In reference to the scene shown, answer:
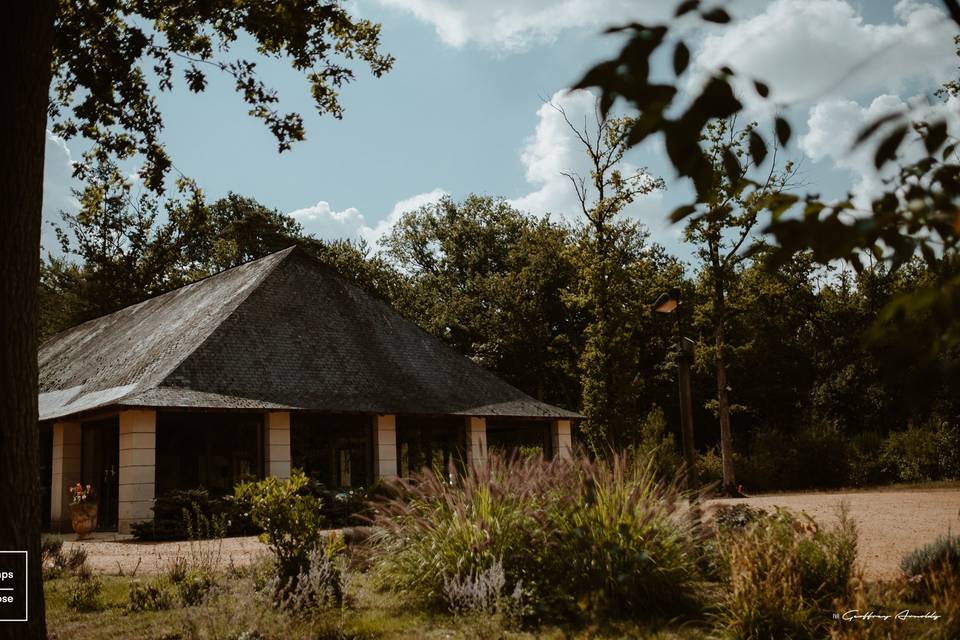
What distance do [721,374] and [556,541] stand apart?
20.8 meters

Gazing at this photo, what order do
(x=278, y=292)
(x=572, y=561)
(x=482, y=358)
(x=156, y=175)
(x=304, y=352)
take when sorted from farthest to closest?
(x=482, y=358), (x=278, y=292), (x=304, y=352), (x=156, y=175), (x=572, y=561)

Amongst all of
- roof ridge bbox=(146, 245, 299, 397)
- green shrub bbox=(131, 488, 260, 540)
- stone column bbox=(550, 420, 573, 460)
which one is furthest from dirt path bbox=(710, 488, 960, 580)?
roof ridge bbox=(146, 245, 299, 397)

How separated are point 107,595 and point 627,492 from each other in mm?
5263

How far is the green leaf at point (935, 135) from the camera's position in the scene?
5.75 feet

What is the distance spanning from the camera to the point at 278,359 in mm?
19656

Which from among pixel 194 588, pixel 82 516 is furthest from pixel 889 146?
pixel 82 516

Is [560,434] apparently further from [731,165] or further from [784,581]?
[731,165]

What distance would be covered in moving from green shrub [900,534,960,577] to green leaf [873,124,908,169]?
664cm

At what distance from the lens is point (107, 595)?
767 centimetres

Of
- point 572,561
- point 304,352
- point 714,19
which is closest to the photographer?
point 714,19

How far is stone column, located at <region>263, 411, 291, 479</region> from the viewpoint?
18094mm

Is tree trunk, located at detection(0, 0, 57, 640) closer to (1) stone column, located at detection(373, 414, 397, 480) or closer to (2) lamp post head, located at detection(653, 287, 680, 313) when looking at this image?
(2) lamp post head, located at detection(653, 287, 680, 313)

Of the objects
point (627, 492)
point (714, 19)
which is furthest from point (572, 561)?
point (714, 19)

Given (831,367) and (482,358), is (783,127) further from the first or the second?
(482,358)
